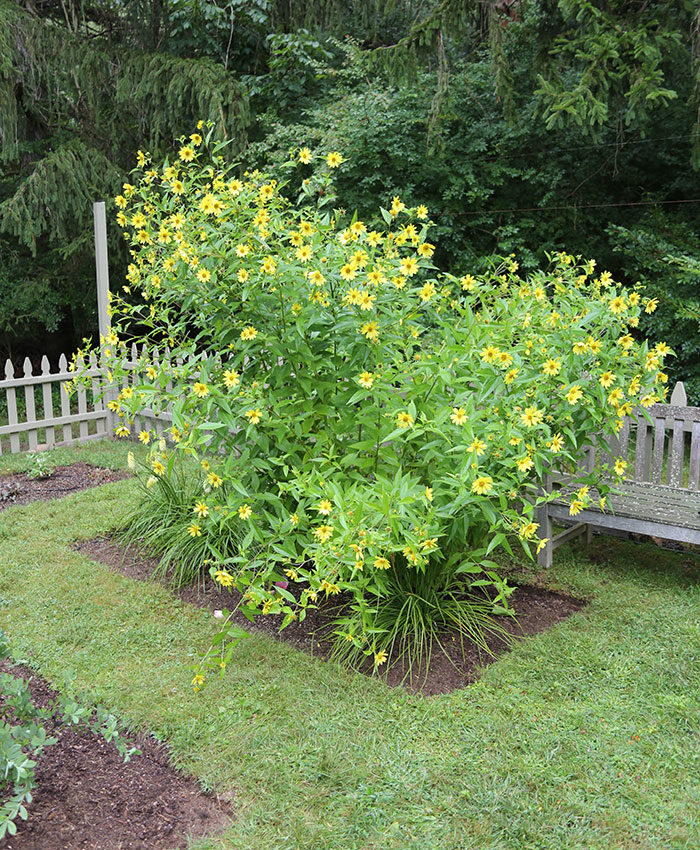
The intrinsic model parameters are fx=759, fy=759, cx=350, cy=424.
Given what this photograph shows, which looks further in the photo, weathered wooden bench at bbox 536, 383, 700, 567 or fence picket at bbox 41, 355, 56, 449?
fence picket at bbox 41, 355, 56, 449

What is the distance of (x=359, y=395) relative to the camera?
3068 mm

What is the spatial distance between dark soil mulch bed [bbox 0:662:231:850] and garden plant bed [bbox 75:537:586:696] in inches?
38.9

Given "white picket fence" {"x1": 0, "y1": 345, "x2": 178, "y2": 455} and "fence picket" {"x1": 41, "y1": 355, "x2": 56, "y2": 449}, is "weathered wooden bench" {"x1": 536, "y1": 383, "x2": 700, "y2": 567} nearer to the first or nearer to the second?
"white picket fence" {"x1": 0, "y1": 345, "x2": 178, "y2": 455}

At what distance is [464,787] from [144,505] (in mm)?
2946

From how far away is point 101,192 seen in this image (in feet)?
30.2

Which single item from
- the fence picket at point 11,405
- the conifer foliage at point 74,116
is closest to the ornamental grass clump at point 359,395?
the fence picket at point 11,405

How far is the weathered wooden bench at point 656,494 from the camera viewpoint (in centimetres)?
410

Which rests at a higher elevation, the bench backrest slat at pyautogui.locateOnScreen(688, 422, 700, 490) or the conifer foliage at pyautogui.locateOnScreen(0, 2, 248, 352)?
the conifer foliage at pyautogui.locateOnScreen(0, 2, 248, 352)

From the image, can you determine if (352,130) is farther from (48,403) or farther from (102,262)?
(48,403)

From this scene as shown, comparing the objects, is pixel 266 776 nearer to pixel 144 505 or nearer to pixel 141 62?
pixel 144 505

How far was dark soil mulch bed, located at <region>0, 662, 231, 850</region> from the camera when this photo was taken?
2322 mm

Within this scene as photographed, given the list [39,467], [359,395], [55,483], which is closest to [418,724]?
[359,395]

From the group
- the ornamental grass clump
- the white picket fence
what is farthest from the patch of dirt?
the ornamental grass clump

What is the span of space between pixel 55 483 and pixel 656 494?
178 inches
